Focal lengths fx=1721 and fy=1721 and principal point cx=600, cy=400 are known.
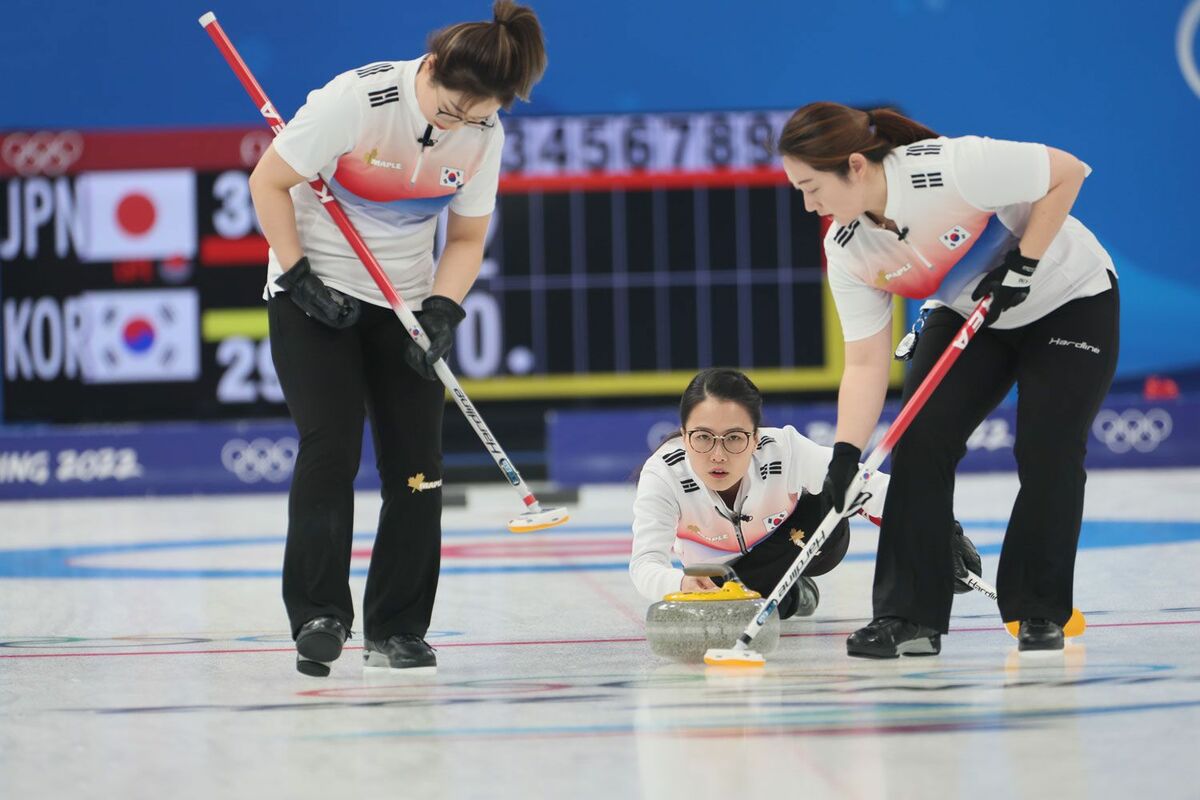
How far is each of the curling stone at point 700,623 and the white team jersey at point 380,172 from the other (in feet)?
2.53

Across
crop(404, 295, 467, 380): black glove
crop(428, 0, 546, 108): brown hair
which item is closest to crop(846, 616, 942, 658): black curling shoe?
crop(404, 295, 467, 380): black glove

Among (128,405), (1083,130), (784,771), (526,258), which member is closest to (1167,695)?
(784,771)

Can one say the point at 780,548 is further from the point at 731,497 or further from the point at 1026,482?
the point at 1026,482

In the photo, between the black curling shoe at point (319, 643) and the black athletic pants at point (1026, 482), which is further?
the black athletic pants at point (1026, 482)

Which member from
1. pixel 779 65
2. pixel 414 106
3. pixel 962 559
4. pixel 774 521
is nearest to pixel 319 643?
pixel 414 106

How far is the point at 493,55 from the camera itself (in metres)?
2.96

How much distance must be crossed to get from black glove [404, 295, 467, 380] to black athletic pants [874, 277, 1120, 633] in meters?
0.89

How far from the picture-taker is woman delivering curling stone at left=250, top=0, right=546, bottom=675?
120 inches

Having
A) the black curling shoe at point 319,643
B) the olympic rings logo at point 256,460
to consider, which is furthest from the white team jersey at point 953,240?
the olympic rings logo at point 256,460

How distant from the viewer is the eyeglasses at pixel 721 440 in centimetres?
351

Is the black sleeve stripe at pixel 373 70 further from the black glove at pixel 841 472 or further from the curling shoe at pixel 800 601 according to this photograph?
the curling shoe at pixel 800 601

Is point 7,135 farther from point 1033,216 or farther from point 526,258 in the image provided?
point 1033,216

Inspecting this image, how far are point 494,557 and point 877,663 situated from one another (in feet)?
9.53

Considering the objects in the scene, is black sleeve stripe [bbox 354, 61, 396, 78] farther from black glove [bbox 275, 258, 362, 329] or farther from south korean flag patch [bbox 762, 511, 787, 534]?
south korean flag patch [bbox 762, 511, 787, 534]
